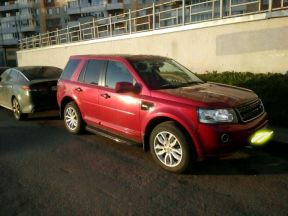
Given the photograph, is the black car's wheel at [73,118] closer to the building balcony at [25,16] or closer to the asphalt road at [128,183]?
the asphalt road at [128,183]

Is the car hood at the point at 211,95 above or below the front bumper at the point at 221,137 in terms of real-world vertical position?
above

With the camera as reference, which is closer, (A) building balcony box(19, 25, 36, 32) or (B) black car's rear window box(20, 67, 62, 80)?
(B) black car's rear window box(20, 67, 62, 80)

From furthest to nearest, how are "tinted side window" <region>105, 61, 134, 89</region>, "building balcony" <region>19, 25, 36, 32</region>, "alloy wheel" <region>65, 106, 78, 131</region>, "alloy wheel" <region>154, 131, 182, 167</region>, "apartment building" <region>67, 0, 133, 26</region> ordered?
"building balcony" <region>19, 25, 36, 32</region>, "apartment building" <region>67, 0, 133, 26</region>, "alloy wheel" <region>65, 106, 78, 131</region>, "tinted side window" <region>105, 61, 134, 89</region>, "alloy wheel" <region>154, 131, 182, 167</region>

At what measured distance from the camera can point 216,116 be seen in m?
4.25

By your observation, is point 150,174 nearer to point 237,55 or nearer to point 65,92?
point 65,92

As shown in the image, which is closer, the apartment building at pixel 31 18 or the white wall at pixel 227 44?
the white wall at pixel 227 44

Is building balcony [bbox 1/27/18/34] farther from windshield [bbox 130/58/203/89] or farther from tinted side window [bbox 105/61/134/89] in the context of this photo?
windshield [bbox 130/58/203/89]

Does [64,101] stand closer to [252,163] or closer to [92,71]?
[92,71]

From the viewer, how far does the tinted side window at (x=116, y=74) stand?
541cm

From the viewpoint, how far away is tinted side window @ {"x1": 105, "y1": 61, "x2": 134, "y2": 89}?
5406 mm

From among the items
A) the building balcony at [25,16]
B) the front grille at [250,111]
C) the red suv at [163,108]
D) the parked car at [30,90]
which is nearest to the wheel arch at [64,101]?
the red suv at [163,108]

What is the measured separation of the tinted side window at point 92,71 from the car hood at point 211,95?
1695 mm

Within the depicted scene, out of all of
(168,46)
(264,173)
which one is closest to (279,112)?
(264,173)

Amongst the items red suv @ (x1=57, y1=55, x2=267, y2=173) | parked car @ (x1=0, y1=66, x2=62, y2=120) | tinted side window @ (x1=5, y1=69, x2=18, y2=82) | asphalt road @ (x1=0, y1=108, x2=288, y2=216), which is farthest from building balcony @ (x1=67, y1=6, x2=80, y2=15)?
asphalt road @ (x1=0, y1=108, x2=288, y2=216)
